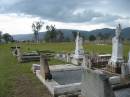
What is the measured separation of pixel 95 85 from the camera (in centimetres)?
593

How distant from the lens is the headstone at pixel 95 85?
5594mm

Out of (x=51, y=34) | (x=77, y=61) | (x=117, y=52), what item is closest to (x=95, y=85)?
(x=117, y=52)

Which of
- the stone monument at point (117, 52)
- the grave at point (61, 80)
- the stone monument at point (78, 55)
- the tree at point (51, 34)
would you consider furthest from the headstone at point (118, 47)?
the tree at point (51, 34)

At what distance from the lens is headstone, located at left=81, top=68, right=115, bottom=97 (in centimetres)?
559

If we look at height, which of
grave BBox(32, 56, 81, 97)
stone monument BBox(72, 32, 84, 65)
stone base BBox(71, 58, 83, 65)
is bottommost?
grave BBox(32, 56, 81, 97)

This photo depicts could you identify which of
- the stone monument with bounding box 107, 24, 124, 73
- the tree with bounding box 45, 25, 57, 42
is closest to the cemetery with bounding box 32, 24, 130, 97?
the stone monument with bounding box 107, 24, 124, 73

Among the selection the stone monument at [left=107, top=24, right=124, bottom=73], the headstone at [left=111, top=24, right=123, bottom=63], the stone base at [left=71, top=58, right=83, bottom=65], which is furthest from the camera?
the stone base at [left=71, top=58, right=83, bottom=65]

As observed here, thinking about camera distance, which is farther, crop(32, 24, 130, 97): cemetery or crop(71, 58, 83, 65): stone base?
crop(71, 58, 83, 65): stone base

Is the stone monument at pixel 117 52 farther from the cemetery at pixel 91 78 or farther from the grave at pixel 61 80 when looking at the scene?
the grave at pixel 61 80

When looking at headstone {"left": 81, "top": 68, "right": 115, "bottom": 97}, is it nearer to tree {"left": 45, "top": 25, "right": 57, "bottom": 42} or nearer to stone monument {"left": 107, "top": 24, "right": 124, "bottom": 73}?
stone monument {"left": 107, "top": 24, "right": 124, "bottom": 73}

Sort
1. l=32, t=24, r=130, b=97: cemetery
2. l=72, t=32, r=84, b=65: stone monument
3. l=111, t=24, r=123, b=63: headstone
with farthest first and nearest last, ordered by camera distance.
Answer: l=72, t=32, r=84, b=65: stone monument < l=111, t=24, r=123, b=63: headstone < l=32, t=24, r=130, b=97: cemetery

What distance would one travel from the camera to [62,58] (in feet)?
66.2

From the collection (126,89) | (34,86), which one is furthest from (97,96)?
(34,86)

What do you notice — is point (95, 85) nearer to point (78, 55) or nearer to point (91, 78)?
point (91, 78)
